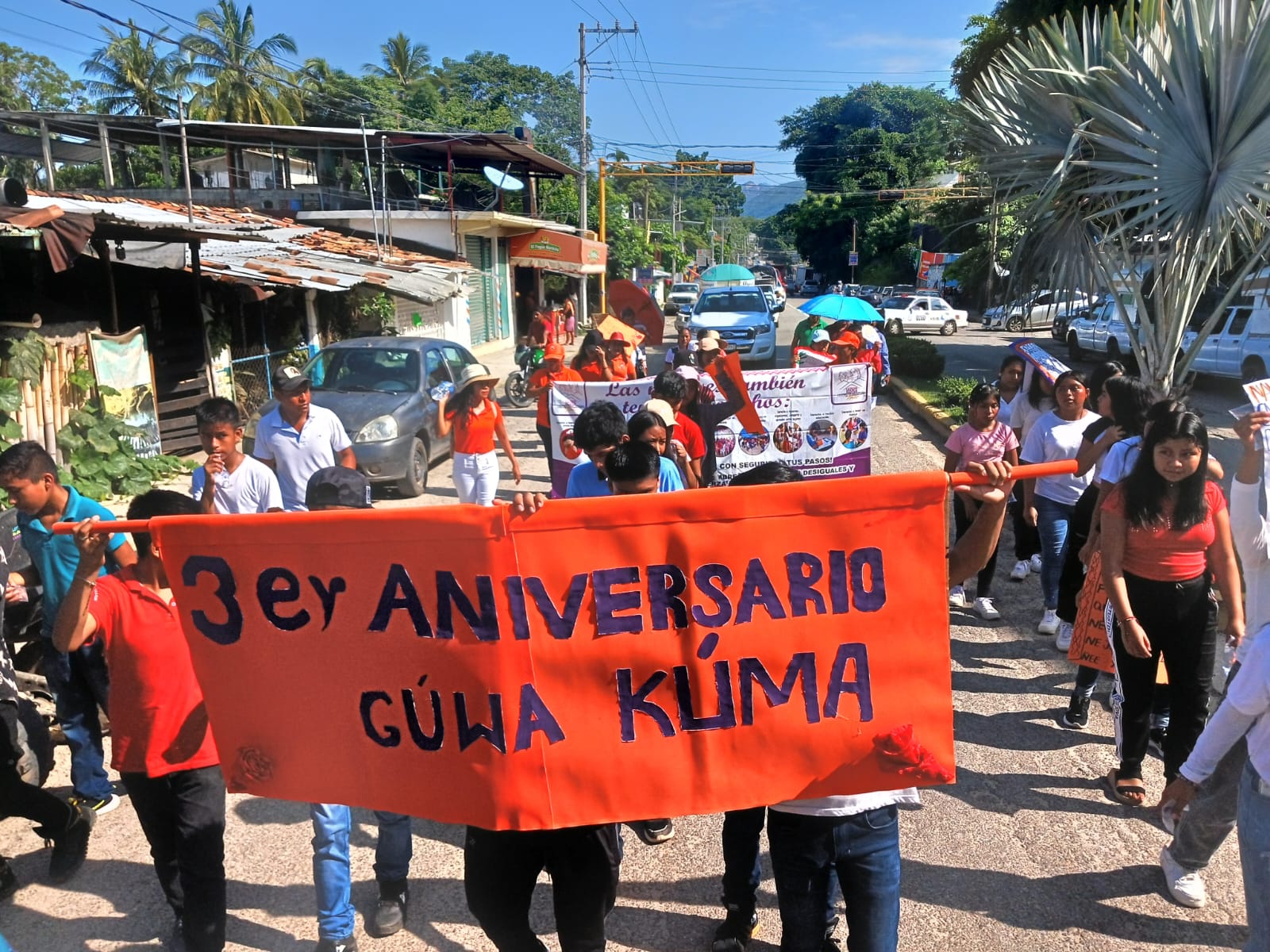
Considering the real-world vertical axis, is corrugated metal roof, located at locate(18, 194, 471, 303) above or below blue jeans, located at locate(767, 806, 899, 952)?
above

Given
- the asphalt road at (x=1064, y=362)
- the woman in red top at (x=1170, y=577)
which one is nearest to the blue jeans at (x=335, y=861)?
the woman in red top at (x=1170, y=577)

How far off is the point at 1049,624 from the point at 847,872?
173 inches

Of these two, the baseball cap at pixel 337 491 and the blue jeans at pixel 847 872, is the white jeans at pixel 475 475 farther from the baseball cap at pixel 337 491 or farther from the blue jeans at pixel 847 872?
the blue jeans at pixel 847 872

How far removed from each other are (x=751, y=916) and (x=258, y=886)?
2.00 m

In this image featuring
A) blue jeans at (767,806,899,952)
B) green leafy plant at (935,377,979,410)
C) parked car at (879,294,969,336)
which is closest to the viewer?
blue jeans at (767,806,899,952)

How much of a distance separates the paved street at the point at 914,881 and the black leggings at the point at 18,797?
29cm

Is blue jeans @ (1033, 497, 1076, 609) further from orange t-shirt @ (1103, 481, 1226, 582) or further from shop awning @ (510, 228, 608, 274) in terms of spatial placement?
shop awning @ (510, 228, 608, 274)

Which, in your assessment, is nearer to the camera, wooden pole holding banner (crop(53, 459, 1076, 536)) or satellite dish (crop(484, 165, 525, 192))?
wooden pole holding banner (crop(53, 459, 1076, 536))

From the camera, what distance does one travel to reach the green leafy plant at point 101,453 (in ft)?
34.2

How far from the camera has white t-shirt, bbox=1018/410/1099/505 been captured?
5.96 meters

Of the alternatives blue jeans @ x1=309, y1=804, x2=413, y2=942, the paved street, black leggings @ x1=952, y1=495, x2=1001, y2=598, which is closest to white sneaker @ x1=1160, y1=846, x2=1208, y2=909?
the paved street

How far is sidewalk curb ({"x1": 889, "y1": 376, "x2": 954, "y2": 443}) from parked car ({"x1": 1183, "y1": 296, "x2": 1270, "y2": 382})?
4533 millimetres

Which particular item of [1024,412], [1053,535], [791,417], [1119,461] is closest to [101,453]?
[791,417]

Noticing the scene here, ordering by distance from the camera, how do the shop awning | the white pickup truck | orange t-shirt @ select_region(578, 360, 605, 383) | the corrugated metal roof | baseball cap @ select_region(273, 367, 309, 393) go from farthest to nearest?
the shop awning < the white pickup truck < the corrugated metal roof < orange t-shirt @ select_region(578, 360, 605, 383) < baseball cap @ select_region(273, 367, 309, 393)
